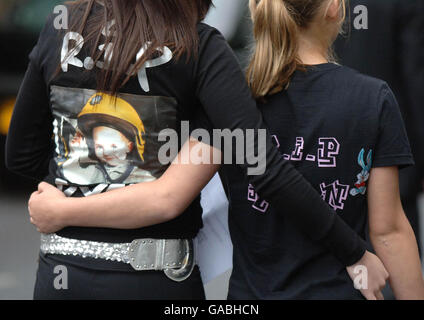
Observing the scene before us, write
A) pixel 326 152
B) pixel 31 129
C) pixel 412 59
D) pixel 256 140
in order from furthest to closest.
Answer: pixel 412 59, pixel 31 129, pixel 326 152, pixel 256 140

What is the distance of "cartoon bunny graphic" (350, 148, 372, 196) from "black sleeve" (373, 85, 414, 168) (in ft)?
0.06

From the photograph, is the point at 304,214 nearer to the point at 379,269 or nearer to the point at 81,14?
the point at 379,269

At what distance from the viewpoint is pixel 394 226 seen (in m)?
1.83

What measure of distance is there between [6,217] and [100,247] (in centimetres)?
483

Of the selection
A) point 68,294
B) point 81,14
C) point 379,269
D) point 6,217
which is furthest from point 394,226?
point 6,217

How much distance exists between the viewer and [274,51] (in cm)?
186

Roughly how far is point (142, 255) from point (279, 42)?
2.19ft

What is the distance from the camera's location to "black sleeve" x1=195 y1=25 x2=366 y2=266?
1.67 metres

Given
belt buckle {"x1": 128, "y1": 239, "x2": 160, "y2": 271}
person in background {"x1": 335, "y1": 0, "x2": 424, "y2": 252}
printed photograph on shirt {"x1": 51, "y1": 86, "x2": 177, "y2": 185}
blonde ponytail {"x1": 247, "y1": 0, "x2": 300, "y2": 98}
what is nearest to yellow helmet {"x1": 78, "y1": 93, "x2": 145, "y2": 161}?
printed photograph on shirt {"x1": 51, "y1": 86, "x2": 177, "y2": 185}

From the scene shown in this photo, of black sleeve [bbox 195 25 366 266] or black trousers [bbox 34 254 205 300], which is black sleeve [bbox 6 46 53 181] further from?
black sleeve [bbox 195 25 366 266]

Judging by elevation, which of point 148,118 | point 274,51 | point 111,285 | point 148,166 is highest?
point 274,51

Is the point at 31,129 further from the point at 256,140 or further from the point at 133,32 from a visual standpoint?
the point at 256,140

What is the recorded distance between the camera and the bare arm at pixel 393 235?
1.80 m

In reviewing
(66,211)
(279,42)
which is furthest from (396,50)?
(66,211)
